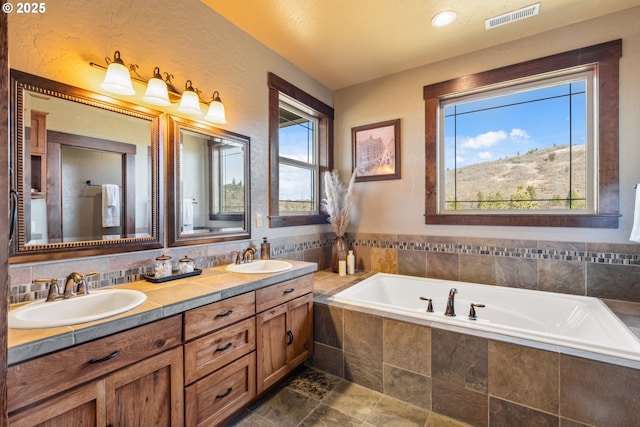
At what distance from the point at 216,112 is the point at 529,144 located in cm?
263

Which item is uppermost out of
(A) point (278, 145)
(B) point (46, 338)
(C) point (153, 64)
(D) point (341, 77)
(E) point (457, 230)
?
(D) point (341, 77)

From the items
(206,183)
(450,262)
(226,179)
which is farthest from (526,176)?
(206,183)

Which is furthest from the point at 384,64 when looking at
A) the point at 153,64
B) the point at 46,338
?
the point at 46,338

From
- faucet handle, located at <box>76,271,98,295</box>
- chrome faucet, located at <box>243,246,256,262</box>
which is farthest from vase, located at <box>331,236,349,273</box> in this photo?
faucet handle, located at <box>76,271,98,295</box>

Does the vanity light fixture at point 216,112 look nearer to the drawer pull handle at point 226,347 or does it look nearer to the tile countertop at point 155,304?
the tile countertop at point 155,304

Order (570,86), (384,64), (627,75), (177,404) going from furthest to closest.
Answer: (384,64) → (570,86) → (627,75) → (177,404)

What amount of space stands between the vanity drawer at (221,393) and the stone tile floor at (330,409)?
177 mm

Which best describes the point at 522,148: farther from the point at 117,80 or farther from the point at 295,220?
the point at 117,80

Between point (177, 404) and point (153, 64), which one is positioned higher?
point (153, 64)

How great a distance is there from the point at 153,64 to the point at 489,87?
272cm

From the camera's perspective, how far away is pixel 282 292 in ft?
6.32

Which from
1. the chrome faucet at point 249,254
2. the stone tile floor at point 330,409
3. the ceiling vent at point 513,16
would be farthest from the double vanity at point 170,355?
the ceiling vent at point 513,16

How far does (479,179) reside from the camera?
2729 millimetres

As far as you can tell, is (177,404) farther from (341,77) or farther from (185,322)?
(341,77)
